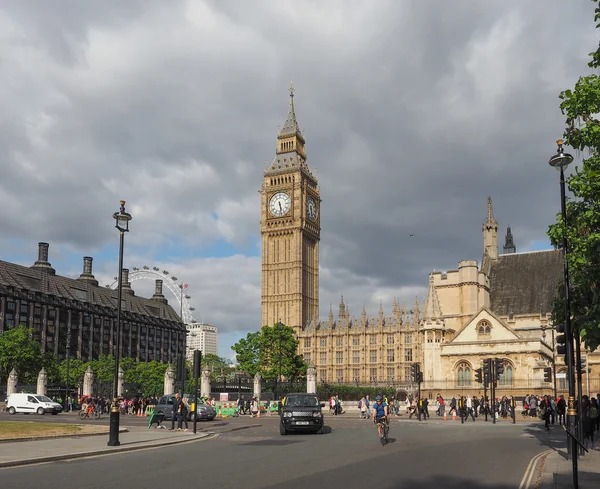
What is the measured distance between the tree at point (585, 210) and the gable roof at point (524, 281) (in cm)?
6058

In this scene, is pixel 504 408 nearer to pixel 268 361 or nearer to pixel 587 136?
pixel 587 136

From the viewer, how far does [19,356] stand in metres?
74.3

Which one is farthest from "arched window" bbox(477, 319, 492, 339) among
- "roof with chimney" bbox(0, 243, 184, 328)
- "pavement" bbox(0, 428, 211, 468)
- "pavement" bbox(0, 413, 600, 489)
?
"roof with chimney" bbox(0, 243, 184, 328)

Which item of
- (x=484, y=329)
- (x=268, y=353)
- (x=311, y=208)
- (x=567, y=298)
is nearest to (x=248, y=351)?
(x=268, y=353)

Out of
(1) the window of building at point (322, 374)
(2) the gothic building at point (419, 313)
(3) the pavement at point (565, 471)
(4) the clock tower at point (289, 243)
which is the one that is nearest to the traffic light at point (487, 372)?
(2) the gothic building at point (419, 313)

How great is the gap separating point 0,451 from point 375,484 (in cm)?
1106

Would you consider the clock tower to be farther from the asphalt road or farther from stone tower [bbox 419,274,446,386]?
the asphalt road

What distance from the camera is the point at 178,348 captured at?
14525 centimetres

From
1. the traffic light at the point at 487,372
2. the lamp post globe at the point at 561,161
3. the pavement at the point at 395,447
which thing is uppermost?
the lamp post globe at the point at 561,161

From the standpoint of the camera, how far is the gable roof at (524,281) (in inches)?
3059

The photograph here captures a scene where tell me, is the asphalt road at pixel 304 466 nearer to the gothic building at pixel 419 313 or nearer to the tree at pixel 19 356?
the gothic building at pixel 419 313

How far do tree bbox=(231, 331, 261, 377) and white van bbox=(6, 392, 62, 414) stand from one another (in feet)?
124

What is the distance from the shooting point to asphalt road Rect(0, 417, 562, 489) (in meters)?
13.1

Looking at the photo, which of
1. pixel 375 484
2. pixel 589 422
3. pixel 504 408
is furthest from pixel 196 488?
pixel 504 408
